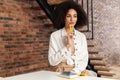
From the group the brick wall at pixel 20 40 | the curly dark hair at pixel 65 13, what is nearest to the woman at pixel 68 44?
the curly dark hair at pixel 65 13

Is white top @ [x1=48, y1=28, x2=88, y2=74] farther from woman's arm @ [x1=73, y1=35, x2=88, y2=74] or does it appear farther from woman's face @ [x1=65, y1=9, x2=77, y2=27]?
woman's face @ [x1=65, y1=9, x2=77, y2=27]

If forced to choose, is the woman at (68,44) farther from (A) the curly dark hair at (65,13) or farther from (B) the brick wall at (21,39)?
(B) the brick wall at (21,39)

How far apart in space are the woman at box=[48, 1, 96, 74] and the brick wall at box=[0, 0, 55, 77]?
1.33 m

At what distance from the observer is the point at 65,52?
2.28 meters

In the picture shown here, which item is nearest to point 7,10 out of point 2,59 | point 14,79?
point 2,59

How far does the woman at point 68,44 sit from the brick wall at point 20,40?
133 centimetres

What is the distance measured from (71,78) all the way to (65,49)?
561 mm

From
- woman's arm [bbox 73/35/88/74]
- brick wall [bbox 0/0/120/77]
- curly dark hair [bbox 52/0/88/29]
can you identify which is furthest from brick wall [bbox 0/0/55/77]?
woman's arm [bbox 73/35/88/74]

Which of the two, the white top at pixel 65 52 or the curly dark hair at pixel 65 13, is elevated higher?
the curly dark hair at pixel 65 13

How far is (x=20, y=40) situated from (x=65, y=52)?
1735mm

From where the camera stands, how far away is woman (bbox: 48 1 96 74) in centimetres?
226

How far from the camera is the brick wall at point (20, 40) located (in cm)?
351

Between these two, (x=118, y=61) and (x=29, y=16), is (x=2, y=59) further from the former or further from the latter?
(x=118, y=61)

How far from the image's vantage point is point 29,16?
13.4ft
